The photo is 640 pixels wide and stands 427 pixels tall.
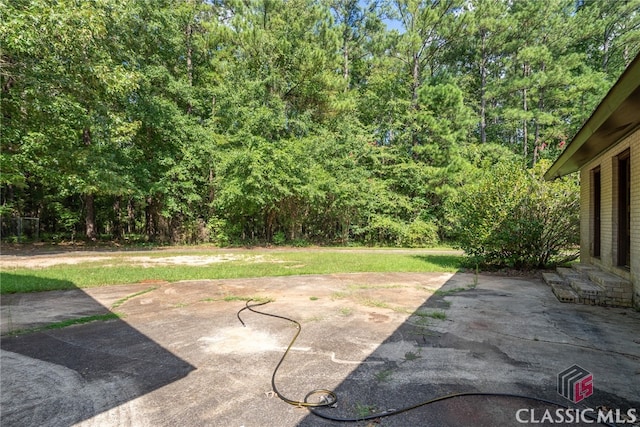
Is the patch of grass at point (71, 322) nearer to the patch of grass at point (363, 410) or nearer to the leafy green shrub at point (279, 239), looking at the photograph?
the patch of grass at point (363, 410)

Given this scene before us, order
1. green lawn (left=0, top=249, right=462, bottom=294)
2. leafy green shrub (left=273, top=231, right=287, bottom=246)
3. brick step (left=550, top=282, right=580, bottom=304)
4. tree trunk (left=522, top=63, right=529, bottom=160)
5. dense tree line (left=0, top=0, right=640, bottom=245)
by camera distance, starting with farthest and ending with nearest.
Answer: tree trunk (left=522, top=63, right=529, bottom=160), leafy green shrub (left=273, top=231, right=287, bottom=246), dense tree line (left=0, top=0, right=640, bottom=245), green lawn (left=0, top=249, right=462, bottom=294), brick step (left=550, top=282, right=580, bottom=304)

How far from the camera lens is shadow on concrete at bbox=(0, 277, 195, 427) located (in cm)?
224

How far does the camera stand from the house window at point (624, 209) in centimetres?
548

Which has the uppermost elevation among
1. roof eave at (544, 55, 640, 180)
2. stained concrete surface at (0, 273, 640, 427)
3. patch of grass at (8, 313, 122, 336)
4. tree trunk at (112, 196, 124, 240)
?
roof eave at (544, 55, 640, 180)

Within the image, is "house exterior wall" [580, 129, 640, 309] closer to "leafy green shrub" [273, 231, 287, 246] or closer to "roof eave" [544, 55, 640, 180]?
"roof eave" [544, 55, 640, 180]

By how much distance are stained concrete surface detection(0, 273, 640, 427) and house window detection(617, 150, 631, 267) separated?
1.40m

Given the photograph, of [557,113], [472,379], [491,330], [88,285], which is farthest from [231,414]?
[557,113]

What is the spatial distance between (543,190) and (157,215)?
17400mm

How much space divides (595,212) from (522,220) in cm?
139

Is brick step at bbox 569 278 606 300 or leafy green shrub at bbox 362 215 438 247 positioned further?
leafy green shrub at bbox 362 215 438 247

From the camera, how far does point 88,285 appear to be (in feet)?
20.9

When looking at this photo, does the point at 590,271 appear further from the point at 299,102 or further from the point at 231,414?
the point at 299,102

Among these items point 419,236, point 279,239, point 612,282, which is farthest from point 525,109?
point 612,282

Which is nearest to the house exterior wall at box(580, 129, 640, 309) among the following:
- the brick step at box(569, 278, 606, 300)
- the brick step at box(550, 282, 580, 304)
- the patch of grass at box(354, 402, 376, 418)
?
the brick step at box(569, 278, 606, 300)
